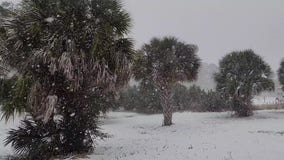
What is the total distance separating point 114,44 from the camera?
11.8 metres

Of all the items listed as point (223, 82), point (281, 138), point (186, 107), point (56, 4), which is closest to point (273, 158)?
point (281, 138)

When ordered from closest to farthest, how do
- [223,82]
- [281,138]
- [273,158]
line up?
[273,158], [281,138], [223,82]

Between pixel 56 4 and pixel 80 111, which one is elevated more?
pixel 56 4

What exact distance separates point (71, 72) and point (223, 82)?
17573mm

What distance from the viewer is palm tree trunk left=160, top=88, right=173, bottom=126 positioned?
23203 mm

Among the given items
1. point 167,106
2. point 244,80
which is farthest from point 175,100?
point 167,106

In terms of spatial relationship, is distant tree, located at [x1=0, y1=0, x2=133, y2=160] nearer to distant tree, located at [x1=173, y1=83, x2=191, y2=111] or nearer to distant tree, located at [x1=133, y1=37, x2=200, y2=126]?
distant tree, located at [x1=133, y1=37, x2=200, y2=126]

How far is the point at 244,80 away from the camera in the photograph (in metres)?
25.0

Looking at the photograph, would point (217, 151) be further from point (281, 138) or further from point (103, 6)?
point (103, 6)

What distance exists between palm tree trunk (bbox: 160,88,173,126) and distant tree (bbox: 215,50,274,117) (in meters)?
4.62

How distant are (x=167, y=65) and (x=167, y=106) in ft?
8.70

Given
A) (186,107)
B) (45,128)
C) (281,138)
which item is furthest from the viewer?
(186,107)

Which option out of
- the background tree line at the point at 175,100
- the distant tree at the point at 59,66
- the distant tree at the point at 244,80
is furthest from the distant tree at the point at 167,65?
the background tree line at the point at 175,100

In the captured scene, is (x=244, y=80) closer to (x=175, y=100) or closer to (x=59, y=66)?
(x=175, y=100)
